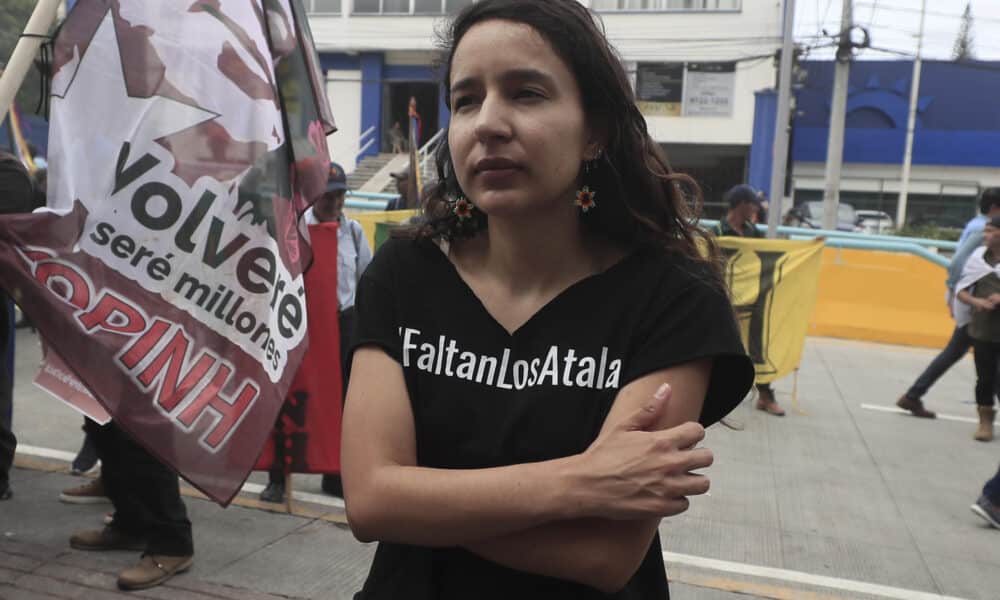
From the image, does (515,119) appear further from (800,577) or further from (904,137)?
(904,137)

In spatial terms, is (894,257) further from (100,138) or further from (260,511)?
(100,138)

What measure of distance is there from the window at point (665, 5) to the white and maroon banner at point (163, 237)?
25.2 m

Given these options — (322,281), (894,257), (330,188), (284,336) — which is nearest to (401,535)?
(284,336)

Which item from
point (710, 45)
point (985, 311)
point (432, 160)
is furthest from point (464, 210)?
point (710, 45)

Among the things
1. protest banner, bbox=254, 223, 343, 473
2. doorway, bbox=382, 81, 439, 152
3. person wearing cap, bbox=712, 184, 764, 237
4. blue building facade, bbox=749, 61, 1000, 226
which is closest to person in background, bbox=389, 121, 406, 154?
doorway, bbox=382, 81, 439, 152

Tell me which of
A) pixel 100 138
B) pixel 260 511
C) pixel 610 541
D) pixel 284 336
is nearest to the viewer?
pixel 610 541

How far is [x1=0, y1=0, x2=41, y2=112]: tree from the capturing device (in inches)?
126

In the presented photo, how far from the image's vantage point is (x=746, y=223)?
24.5 feet

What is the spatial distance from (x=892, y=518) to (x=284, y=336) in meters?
3.67

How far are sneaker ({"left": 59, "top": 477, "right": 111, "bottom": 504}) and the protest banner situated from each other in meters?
0.88

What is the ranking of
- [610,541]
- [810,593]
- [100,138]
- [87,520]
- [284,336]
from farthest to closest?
[87,520] < [810,593] < [284,336] < [100,138] < [610,541]

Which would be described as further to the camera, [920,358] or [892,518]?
[920,358]

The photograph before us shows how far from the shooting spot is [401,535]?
1.40 metres

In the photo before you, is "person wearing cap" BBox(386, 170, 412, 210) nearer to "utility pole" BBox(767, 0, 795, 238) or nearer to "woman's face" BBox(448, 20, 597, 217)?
"utility pole" BBox(767, 0, 795, 238)
